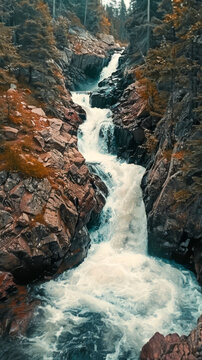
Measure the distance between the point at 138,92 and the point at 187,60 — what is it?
1428 cm

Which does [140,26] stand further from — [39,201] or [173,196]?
[39,201]

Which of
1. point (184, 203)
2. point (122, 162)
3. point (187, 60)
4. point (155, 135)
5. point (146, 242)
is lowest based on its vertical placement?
point (146, 242)

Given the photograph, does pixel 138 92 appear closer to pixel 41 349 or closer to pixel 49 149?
pixel 49 149

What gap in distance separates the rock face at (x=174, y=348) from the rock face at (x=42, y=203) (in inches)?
305

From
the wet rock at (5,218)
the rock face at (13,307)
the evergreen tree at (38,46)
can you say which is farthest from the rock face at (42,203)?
the evergreen tree at (38,46)

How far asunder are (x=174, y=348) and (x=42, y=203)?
444 inches

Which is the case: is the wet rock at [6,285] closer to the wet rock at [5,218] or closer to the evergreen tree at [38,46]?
the wet rock at [5,218]

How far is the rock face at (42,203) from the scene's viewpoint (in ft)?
56.1

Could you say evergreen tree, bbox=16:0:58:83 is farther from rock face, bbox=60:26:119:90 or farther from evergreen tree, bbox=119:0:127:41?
evergreen tree, bbox=119:0:127:41

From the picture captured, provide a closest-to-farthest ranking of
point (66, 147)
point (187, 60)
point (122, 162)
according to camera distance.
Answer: point (187, 60), point (66, 147), point (122, 162)

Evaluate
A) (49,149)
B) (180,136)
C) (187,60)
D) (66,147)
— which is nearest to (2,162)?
(49,149)

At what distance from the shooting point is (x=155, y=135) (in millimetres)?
27656

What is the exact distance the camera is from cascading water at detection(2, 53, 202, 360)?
14.1 m

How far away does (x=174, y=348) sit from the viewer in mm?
12203
